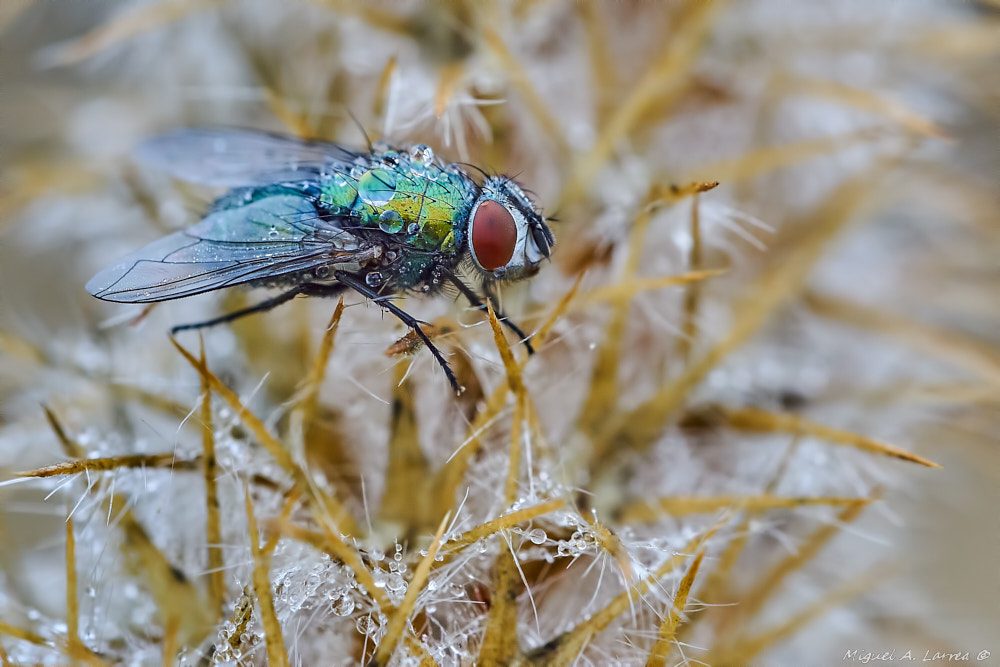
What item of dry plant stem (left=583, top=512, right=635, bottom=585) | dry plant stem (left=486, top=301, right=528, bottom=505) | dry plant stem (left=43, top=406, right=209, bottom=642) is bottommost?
dry plant stem (left=43, top=406, right=209, bottom=642)

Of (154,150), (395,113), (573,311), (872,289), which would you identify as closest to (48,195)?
(154,150)

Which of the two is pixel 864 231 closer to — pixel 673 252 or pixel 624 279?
pixel 673 252

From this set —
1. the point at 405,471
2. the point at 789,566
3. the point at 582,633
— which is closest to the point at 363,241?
the point at 405,471

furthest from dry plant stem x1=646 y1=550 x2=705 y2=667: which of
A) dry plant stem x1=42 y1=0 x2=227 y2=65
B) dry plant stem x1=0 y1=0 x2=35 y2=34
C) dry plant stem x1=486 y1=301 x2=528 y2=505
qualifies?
dry plant stem x1=0 y1=0 x2=35 y2=34

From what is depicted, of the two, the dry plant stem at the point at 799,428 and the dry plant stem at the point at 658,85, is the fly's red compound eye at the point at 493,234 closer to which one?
the dry plant stem at the point at 658,85

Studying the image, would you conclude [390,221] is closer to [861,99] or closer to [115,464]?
[115,464]

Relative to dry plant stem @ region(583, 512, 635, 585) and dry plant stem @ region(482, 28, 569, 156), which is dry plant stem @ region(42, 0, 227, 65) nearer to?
dry plant stem @ region(482, 28, 569, 156)

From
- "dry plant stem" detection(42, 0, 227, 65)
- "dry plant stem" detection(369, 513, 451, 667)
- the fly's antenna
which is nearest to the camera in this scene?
"dry plant stem" detection(369, 513, 451, 667)
